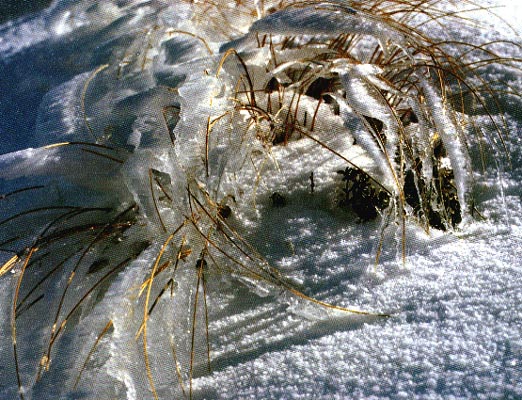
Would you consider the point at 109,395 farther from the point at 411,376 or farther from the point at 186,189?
the point at 411,376

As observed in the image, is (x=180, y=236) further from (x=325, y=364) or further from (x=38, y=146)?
(x=38, y=146)

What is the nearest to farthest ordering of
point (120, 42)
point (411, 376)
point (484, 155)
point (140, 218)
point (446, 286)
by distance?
point (411, 376) → point (446, 286) → point (140, 218) → point (484, 155) → point (120, 42)

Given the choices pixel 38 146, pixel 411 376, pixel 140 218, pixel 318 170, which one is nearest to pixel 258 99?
pixel 318 170

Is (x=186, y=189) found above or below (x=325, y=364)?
above

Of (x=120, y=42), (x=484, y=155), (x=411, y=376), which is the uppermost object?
(x=120, y=42)

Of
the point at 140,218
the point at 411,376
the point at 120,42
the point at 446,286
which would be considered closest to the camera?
the point at 411,376

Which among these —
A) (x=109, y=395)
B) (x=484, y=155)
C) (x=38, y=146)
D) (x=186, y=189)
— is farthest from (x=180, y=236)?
(x=484, y=155)

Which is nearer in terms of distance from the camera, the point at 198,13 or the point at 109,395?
the point at 109,395
